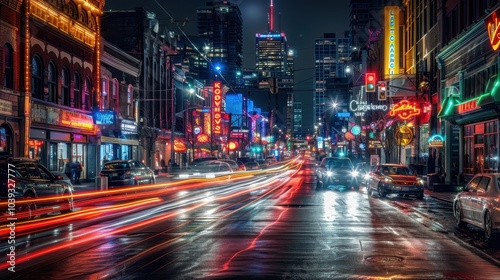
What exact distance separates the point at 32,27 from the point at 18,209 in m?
19.7

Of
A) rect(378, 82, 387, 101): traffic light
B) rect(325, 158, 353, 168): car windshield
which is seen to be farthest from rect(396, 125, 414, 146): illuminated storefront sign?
rect(325, 158, 353, 168): car windshield

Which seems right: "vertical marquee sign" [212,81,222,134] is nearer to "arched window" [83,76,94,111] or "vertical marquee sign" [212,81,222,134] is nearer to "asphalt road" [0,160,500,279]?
"arched window" [83,76,94,111]

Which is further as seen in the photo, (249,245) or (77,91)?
(77,91)

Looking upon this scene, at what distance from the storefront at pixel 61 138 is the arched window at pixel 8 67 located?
2.56 metres

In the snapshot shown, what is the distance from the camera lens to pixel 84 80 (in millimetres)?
43875

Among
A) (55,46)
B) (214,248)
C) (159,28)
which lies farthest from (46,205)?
(159,28)

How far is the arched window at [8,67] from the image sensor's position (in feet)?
108

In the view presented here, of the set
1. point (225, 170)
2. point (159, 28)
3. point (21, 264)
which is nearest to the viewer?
point (21, 264)

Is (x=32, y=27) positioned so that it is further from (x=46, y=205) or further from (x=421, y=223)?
(x=421, y=223)

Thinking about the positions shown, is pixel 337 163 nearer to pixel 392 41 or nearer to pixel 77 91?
pixel 77 91

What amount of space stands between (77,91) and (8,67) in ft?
32.8

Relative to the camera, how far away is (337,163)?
133 feet

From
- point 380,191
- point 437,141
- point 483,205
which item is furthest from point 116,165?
point 483,205

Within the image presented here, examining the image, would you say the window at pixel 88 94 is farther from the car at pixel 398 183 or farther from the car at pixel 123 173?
the car at pixel 398 183
